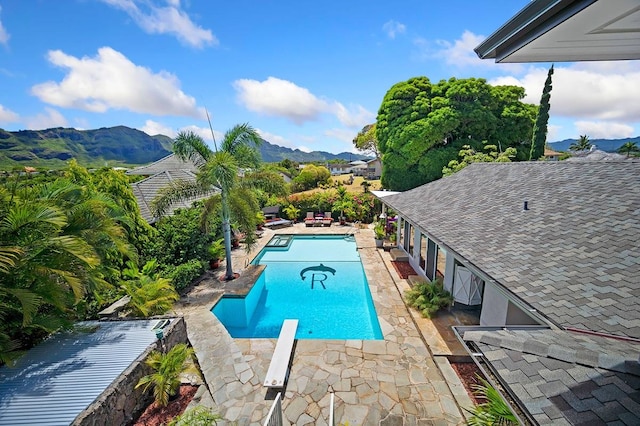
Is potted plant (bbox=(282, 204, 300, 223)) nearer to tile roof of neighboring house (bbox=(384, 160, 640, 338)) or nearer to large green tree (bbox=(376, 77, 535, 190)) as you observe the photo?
large green tree (bbox=(376, 77, 535, 190))

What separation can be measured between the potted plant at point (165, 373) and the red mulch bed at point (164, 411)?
12 centimetres

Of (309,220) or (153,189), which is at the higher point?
(153,189)

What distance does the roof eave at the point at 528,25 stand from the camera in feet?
5.62

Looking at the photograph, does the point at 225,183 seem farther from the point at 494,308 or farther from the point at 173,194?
the point at 494,308

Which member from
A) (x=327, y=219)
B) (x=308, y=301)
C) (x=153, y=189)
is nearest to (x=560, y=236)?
(x=308, y=301)

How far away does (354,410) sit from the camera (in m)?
5.91

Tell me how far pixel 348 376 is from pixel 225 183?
821 centimetres

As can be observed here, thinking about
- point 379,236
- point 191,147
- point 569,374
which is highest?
point 191,147

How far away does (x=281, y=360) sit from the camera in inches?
281

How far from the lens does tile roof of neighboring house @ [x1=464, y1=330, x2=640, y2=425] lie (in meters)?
2.45

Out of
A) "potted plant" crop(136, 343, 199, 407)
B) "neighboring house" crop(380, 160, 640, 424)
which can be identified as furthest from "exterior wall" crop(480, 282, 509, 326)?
"potted plant" crop(136, 343, 199, 407)

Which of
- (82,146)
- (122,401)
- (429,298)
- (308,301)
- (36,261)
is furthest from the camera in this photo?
(82,146)

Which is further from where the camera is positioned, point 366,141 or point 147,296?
point 366,141

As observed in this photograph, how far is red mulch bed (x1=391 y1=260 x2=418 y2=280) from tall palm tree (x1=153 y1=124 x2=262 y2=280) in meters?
→ 7.19
